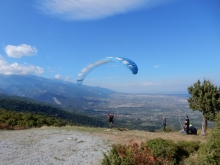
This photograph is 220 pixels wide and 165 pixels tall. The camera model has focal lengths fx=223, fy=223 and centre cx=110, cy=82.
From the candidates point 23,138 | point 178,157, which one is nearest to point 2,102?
point 23,138

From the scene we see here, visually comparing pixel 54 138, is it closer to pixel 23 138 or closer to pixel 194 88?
pixel 23 138

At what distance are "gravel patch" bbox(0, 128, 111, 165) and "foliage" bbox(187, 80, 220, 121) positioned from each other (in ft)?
49.0

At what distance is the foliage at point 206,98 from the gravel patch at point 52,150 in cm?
1493

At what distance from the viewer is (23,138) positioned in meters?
18.9

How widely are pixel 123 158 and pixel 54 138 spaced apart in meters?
10.5

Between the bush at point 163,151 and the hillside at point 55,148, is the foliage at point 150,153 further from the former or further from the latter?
the hillside at point 55,148

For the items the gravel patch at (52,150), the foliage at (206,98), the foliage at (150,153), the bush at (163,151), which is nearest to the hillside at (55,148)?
the gravel patch at (52,150)

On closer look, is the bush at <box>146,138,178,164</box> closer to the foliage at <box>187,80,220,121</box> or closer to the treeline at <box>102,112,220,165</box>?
the treeline at <box>102,112,220,165</box>

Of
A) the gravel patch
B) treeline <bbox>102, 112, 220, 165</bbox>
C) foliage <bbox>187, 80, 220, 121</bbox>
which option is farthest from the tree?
the gravel patch

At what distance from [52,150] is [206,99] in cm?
2015

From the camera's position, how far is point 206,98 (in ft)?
90.6

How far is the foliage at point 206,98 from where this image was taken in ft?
90.0

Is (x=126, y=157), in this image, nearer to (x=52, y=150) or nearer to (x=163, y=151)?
(x=163, y=151)

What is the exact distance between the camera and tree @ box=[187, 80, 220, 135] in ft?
90.0
